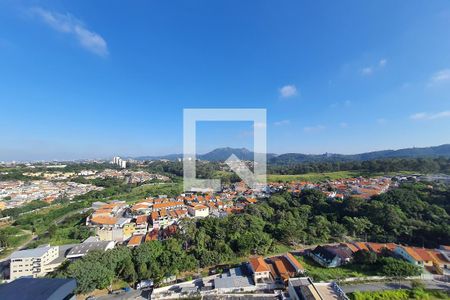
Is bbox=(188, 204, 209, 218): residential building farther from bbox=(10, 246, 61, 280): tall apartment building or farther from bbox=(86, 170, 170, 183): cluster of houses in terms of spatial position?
bbox=(86, 170, 170, 183): cluster of houses

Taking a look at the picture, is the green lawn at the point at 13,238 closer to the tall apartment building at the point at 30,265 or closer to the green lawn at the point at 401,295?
the tall apartment building at the point at 30,265

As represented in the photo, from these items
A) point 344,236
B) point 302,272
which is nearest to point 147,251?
point 302,272

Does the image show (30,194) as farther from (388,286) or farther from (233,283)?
(388,286)

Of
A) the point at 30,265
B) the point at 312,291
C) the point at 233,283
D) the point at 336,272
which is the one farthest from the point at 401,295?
the point at 30,265

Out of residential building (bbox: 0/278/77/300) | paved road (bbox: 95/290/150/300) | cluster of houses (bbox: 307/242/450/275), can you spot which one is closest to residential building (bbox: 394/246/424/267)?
cluster of houses (bbox: 307/242/450/275)

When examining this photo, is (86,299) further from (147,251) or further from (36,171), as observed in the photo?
(36,171)

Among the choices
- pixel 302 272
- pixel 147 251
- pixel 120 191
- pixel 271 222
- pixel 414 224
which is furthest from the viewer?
pixel 120 191

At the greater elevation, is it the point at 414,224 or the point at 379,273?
the point at 414,224
